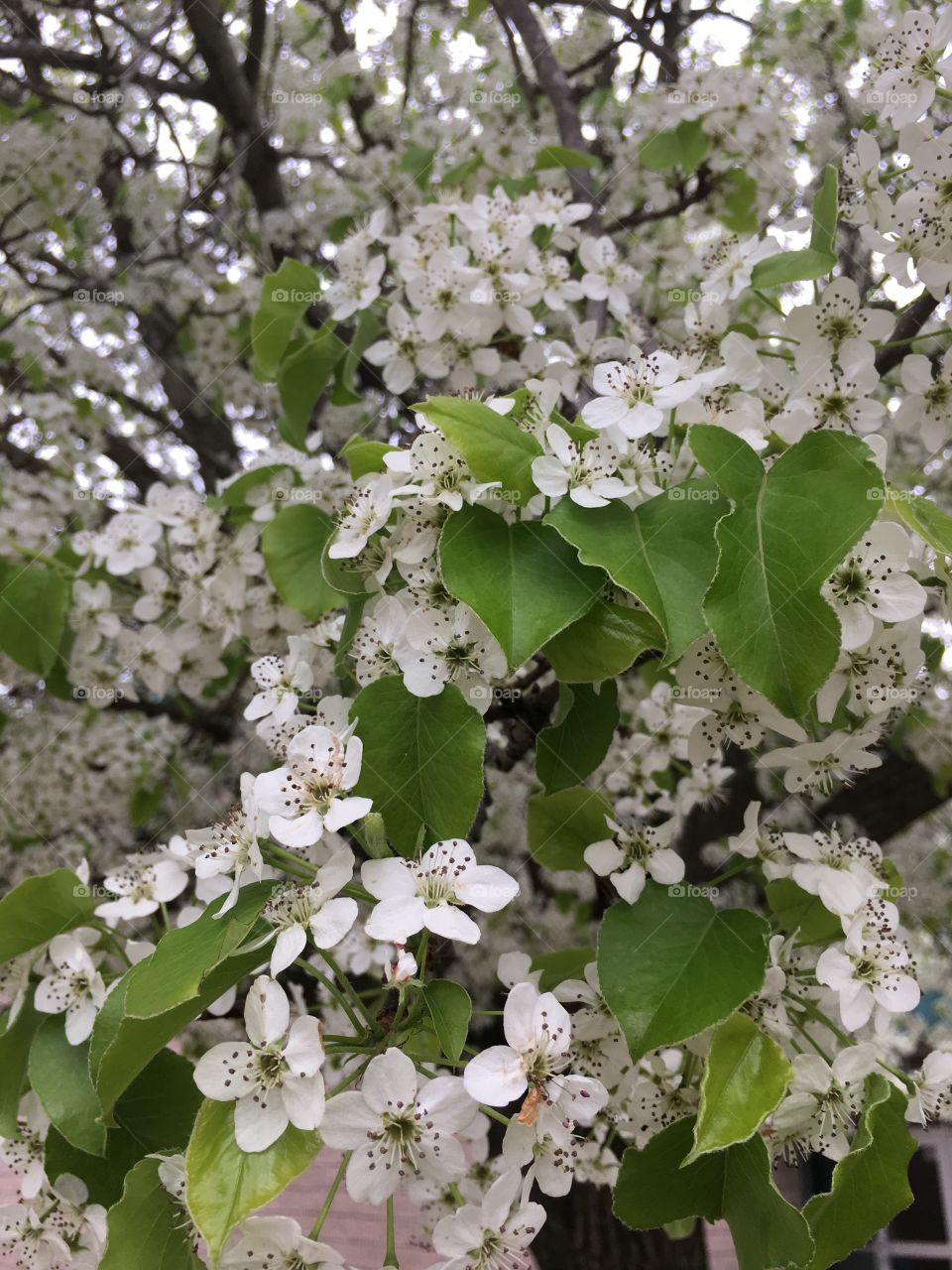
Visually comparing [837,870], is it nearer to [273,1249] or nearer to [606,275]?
[273,1249]

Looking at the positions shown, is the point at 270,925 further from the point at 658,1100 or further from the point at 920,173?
the point at 920,173

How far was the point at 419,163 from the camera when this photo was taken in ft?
6.40

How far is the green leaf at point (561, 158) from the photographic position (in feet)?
5.63

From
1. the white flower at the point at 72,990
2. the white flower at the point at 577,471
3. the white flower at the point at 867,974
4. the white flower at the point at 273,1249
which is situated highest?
the white flower at the point at 577,471

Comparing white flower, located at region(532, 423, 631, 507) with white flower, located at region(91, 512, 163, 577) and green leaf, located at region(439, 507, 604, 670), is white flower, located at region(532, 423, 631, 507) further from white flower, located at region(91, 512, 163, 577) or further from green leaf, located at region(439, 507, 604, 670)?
white flower, located at region(91, 512, 163, 577)

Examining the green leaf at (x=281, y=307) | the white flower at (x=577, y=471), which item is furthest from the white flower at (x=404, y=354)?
the white flower at (x=577, y=471)

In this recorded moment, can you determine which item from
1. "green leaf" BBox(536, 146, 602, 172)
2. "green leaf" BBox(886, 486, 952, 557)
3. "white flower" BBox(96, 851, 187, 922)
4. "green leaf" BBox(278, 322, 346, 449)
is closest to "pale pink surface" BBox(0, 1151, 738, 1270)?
"white flower" BBox(96, 851, 187, 922)

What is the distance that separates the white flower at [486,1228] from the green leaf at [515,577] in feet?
1.25

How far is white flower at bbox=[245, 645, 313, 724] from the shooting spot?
3.38ft

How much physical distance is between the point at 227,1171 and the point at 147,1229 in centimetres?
16

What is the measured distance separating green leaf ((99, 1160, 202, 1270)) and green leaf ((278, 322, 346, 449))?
1042mm

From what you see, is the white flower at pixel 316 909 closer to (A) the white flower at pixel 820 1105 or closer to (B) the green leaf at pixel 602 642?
(B) the green leaf at pixel 602 642

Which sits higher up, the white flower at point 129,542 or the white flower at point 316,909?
the white flower at point 316,909

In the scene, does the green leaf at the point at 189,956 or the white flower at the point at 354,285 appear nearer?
the green leaf at the point at 189,956
